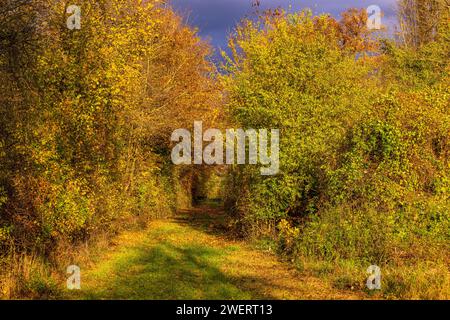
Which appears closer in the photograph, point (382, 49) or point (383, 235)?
point (383, 235)

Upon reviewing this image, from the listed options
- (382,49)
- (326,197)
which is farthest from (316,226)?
(382,49)

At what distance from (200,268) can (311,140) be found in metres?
5.99

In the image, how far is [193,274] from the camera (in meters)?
14.6

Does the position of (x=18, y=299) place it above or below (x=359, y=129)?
below

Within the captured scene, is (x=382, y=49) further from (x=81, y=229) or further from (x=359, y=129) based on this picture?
(x=81, y=229)

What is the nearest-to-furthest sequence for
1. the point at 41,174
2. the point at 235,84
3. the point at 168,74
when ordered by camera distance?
1. the point at 41,174
2. the point at 235,84
3. the point at 168,74

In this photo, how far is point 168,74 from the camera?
98.9 ft

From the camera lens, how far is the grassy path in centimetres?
1241

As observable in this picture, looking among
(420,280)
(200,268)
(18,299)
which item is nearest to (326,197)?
(200,268)

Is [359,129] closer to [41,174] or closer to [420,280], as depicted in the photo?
[420,280]

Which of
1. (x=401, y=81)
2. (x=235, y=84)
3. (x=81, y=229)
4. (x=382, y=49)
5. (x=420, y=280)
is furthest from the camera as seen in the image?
(x=382, y=49)

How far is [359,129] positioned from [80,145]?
27.5 ft

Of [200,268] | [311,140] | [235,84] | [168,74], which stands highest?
[168,74]

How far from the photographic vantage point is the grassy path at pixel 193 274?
12414mm
